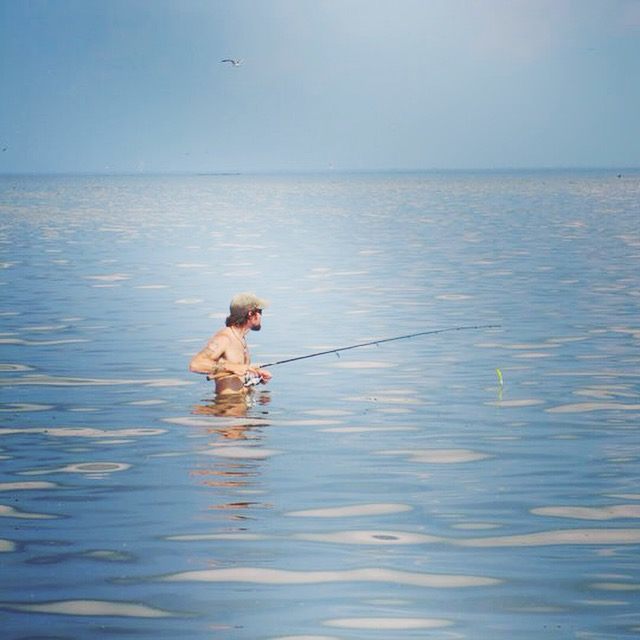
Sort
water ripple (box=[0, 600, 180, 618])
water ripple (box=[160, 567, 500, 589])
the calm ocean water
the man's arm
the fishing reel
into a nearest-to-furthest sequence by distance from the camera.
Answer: water ripple (box=[0, 600, 180, 618]) < the calm ocean water < water ripple (box=[160, 567, 500, 589]) < the man's arm < the fishing reel

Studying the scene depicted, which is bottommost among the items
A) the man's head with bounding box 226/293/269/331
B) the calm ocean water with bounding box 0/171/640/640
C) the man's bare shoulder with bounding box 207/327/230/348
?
the calm ocean water with bounding box 0/171/640/640

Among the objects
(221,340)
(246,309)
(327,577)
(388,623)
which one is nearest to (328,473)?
(327,577)

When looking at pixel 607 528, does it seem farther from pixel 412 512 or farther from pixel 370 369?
pixel 370 369

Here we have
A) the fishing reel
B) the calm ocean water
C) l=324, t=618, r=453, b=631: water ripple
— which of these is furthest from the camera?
the fishing reel

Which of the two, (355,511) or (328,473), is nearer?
(355,511)

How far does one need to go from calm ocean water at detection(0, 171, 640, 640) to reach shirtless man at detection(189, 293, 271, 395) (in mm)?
420

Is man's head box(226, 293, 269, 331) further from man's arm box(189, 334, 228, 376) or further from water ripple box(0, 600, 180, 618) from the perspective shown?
water ripple box(0, 600, 180, 618)

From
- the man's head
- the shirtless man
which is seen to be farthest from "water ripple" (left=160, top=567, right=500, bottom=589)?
the man's head

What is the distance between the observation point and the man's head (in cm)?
1516

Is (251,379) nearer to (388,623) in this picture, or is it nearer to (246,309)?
(246,309)

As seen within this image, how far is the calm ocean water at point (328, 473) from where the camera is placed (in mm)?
8305

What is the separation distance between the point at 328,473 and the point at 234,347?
3549 millimetres

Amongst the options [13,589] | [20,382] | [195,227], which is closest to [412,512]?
[13,589]

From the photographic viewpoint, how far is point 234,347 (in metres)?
15.4
